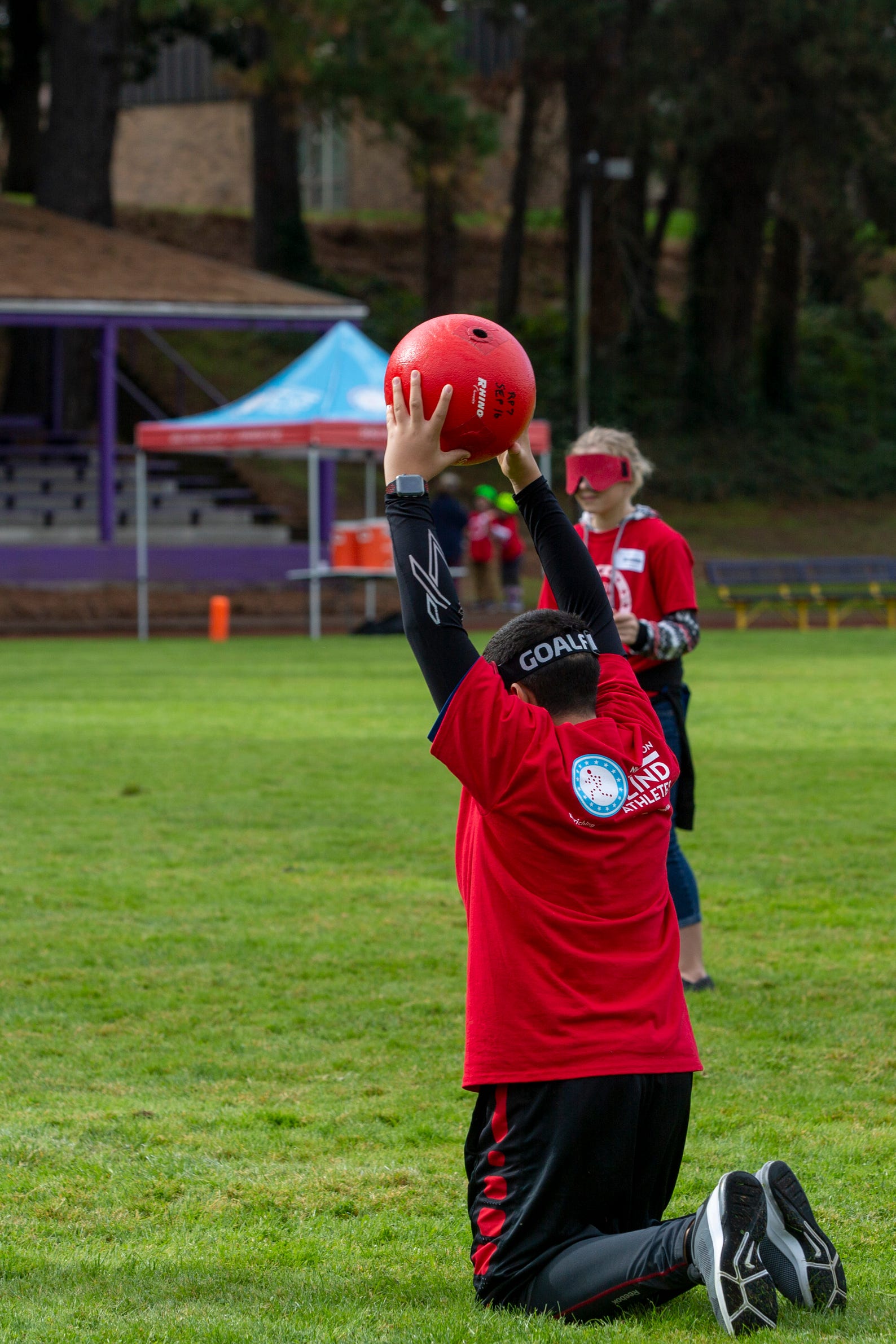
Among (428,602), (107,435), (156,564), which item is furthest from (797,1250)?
(107,435)

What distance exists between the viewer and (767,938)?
283 inches

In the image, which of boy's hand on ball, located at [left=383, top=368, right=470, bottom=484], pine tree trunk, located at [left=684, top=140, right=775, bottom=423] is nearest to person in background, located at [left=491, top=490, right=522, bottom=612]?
pine tree trunk, located at [left=684, top=140, right=775, bottom=423]

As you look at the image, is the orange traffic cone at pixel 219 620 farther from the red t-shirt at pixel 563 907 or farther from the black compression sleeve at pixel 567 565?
the red t-shirt at pixel 563 907

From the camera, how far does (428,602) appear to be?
3.41 metres

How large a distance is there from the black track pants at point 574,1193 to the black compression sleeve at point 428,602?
34.5 inches

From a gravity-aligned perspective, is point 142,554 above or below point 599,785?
below

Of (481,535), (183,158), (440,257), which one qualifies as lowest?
(481,535)

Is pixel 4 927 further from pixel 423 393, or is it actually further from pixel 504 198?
pixel 504 198

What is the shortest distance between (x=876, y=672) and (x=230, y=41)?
25.9 metres

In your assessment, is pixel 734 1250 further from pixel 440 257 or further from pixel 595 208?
pixel 440 257

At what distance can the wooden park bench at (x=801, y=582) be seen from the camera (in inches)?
1060

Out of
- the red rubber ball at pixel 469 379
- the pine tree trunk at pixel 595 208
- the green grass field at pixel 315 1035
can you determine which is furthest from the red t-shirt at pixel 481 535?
the red rubber ball at pixel 469 379

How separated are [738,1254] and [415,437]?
1.75 metres

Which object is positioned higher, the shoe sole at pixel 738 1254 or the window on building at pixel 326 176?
the window on building at pixel 326 176
